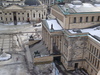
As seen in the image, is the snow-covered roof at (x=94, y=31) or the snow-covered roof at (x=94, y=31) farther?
the snow-covered roof at (x=94, y=31)

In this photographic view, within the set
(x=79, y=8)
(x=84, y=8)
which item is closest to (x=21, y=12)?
(x=79, y=8)

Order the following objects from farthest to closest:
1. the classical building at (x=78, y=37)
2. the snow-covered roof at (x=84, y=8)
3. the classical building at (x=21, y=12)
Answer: the classical building at (x=21, y=12) → the snow-covered roof at (x=84, y=8) → the classical building at (x=78, y=37)

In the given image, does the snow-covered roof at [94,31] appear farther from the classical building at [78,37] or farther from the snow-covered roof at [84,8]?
the snow-covered roof at [84,8]

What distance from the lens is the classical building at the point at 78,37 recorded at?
1653 inches

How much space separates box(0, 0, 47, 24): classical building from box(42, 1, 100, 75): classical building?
5314cm

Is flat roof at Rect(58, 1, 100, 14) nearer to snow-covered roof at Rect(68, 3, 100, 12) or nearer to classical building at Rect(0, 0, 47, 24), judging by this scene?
snow-covered roof at Rect(68, 3, 100, 12)

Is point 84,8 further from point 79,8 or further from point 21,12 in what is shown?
point 21,12

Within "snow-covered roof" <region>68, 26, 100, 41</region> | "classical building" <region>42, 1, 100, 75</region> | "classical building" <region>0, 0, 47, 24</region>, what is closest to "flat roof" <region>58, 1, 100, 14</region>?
"classical building" <region>42, 1, 100, 75</region>

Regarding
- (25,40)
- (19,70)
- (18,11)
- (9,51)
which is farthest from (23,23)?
(19,70)

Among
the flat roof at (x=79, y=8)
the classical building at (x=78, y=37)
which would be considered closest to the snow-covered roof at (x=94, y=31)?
the classical building at (x=78, y=37)

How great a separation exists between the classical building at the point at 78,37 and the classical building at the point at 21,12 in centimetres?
5314

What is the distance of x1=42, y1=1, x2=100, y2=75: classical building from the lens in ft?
138

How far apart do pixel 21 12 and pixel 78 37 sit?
65782 millimetres

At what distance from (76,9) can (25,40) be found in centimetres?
3153
